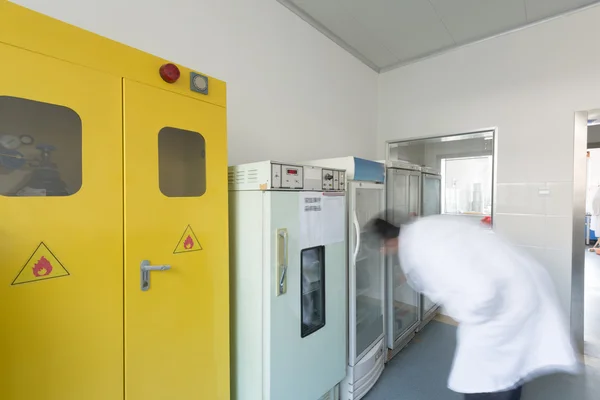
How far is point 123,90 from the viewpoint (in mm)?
1090

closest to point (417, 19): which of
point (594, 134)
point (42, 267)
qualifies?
point (594, 134)

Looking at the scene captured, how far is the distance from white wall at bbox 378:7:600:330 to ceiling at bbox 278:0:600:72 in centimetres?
18

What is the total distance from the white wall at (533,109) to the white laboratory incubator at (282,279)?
222cm

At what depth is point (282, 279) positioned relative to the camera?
1536 millimetres

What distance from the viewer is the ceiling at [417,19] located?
2.50 meters

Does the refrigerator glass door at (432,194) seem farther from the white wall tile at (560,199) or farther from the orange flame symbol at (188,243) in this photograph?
the orange flame symbol at (188,243)

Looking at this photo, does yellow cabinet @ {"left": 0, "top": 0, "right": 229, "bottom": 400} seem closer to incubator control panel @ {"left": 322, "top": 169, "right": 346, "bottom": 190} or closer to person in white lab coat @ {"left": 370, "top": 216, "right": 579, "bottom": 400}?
incubator control panel @ {"left": 322, "top": 169, "right": 346, "bottom": 190}

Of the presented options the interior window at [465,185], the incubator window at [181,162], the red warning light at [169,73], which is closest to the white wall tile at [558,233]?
the interior window at [465,185]

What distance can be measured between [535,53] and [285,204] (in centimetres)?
313

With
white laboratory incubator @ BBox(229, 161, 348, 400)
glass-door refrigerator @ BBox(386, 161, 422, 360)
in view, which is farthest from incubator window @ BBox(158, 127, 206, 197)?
glass-door refrigerator @ BBox(386, 161, 422, 360)

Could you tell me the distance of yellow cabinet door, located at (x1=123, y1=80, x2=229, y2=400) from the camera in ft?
3.69

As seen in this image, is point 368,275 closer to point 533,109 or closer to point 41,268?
point 41,268

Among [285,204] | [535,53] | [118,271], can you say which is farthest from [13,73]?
[535,53]

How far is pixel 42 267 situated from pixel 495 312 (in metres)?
1.95
